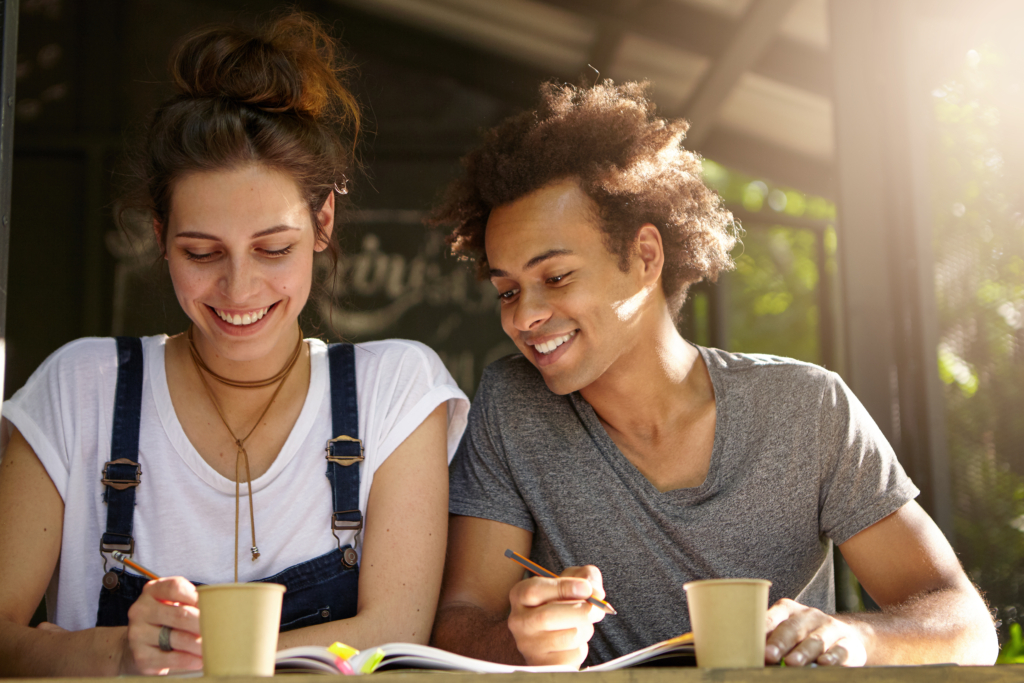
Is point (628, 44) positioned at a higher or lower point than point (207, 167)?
higher

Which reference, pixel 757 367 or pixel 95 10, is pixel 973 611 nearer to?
pixel 757 367

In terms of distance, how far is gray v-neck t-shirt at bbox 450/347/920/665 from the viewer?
1827mm

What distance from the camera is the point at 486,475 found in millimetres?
1922

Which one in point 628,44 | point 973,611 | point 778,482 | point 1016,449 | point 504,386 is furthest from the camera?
point 628,44

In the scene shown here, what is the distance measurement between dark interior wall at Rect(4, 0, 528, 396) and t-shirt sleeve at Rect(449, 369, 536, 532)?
1.67m

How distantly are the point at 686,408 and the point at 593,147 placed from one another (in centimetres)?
62

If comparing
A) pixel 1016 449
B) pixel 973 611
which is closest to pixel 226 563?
pixel 973 611

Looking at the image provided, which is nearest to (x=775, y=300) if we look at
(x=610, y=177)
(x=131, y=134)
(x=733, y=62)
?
(x=733, y=62)

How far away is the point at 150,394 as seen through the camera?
5.89 ft

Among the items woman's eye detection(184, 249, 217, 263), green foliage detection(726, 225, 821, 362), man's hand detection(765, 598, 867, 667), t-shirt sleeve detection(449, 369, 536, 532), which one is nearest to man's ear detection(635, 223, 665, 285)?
t-shirt sleeve detection(449, 369, 536, 532)

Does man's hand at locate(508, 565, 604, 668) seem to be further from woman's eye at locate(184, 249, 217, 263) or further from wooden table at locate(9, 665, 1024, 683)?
woman's eye at locate(184, 249, 217, 263)

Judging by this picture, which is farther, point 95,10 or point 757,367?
point 95,10

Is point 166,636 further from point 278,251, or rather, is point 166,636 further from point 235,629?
point 278,251

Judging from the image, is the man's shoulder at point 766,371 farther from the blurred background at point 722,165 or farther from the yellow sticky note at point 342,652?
the yellow sticky note at point 342,652
